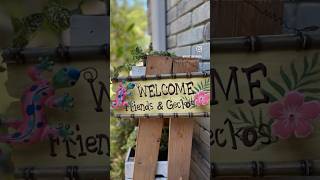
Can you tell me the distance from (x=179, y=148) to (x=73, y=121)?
0.84 meters

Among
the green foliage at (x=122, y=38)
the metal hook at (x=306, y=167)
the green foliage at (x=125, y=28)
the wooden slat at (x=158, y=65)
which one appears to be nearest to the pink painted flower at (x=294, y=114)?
the metal hook at (x=306, y=167)

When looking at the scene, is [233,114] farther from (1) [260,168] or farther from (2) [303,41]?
(2) [303,41]

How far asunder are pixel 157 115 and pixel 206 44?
1.62 feet

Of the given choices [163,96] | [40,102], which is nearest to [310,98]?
[163,96]

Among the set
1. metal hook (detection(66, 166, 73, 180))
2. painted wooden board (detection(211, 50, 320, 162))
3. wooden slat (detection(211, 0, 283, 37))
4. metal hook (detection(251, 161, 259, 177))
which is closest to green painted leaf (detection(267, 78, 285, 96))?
painted wooden board (detection(211, 50, 320, 162))

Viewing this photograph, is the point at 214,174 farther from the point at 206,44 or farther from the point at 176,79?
the point at 206,44

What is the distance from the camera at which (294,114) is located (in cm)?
188

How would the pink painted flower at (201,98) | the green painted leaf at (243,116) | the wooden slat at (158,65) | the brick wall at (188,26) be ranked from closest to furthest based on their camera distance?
the green painted leaf at (243,116), the pink painted flower at (201,98), the wooden slat at (158,65), the brick wall at (188,26)

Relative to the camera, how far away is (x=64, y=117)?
184 cm

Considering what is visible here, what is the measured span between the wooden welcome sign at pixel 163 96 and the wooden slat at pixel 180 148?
148 mm

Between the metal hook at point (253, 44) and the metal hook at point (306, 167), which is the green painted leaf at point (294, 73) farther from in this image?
the metal hook at point (306, 167)

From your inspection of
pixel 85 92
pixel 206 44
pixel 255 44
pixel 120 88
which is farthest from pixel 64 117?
pixel 206 44

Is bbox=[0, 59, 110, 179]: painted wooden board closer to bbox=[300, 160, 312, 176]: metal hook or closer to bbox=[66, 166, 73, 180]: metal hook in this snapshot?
bbox=[66, 166, 73, 180]: metal hook

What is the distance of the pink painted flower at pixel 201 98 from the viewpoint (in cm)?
228
